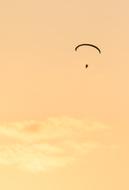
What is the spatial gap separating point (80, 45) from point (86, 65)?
2.03 m

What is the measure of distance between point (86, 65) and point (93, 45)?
2.06 metres

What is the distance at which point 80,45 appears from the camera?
41.3 metres

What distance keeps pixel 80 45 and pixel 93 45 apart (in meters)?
1.15

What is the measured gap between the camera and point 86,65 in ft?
139

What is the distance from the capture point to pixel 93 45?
135 feet
